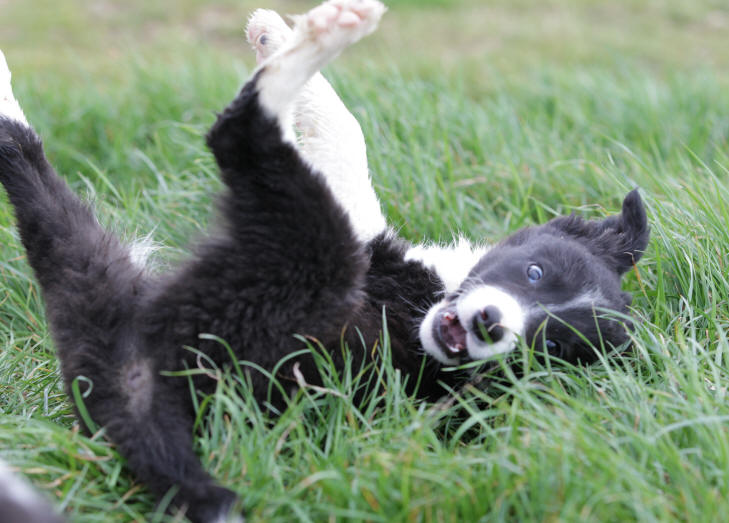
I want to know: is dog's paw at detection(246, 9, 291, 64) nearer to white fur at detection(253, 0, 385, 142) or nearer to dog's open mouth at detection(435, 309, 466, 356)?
white fur at detection(253, 0, 385, 142)

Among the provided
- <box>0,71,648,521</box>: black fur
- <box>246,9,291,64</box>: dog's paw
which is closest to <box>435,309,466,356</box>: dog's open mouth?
<box>0,71,648,521</box>: black fur

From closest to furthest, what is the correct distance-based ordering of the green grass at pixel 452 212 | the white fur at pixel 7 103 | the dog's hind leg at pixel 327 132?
the green grass at pixel 452 212 < the white fur at pixel 7 103 < the dog's hind leg at pixel 327 132

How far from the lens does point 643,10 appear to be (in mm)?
8523

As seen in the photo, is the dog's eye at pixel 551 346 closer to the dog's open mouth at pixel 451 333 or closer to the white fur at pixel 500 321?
the white fur at pixel 500 321

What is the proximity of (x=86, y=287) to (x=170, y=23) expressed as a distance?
5.54 meters

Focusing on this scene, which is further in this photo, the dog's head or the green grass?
the dog's head

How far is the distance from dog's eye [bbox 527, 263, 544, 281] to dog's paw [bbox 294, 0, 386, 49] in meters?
1.05

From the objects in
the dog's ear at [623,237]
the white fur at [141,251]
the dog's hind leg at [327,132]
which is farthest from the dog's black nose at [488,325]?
the white fur at [141,251]

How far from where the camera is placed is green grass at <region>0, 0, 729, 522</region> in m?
2.17

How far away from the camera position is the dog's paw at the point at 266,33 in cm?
346

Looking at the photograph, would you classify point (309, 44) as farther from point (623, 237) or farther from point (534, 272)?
point (623, 237)

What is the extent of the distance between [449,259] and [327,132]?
0.75m

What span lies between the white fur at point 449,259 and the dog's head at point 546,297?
0.09 m

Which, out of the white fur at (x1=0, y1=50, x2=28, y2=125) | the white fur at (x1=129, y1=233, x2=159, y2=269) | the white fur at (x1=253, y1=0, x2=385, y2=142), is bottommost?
the white fur at (x1=129, y1=233, x2=159, y2=269)
